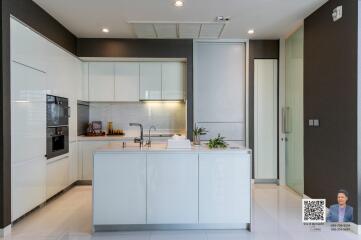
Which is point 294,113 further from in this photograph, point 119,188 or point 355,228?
point 119,188

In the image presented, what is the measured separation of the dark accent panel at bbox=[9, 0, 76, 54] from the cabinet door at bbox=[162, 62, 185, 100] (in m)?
1.72

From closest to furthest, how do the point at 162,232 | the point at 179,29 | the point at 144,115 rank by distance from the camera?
1. the point at 162,232
2. the point at 179,29
3. the point at 144,115

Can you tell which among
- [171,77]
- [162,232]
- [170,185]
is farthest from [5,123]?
[171,77]

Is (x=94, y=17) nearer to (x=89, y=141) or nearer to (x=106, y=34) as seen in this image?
(x=106, y=34)

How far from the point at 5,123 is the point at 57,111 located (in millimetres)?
1304

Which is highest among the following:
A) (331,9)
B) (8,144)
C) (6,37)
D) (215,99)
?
(331,9)

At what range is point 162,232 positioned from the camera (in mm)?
3012

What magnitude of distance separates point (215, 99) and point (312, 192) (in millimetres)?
2271

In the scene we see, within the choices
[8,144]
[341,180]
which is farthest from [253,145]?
[8,144]

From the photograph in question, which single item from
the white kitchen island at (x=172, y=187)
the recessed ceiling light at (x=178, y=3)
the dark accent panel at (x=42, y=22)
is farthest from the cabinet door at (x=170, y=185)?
the dark accent panel at (x=42, y=22)

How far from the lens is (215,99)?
5184mm

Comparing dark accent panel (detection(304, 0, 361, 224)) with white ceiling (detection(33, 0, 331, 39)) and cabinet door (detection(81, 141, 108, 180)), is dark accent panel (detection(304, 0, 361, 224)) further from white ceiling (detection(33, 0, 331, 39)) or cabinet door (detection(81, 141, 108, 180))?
cabinet door (detection(81, 141, 108, 180))

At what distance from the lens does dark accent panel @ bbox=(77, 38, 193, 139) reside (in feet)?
16.7

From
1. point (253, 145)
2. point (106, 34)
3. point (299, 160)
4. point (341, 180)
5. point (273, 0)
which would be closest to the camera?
point (341, 180)
